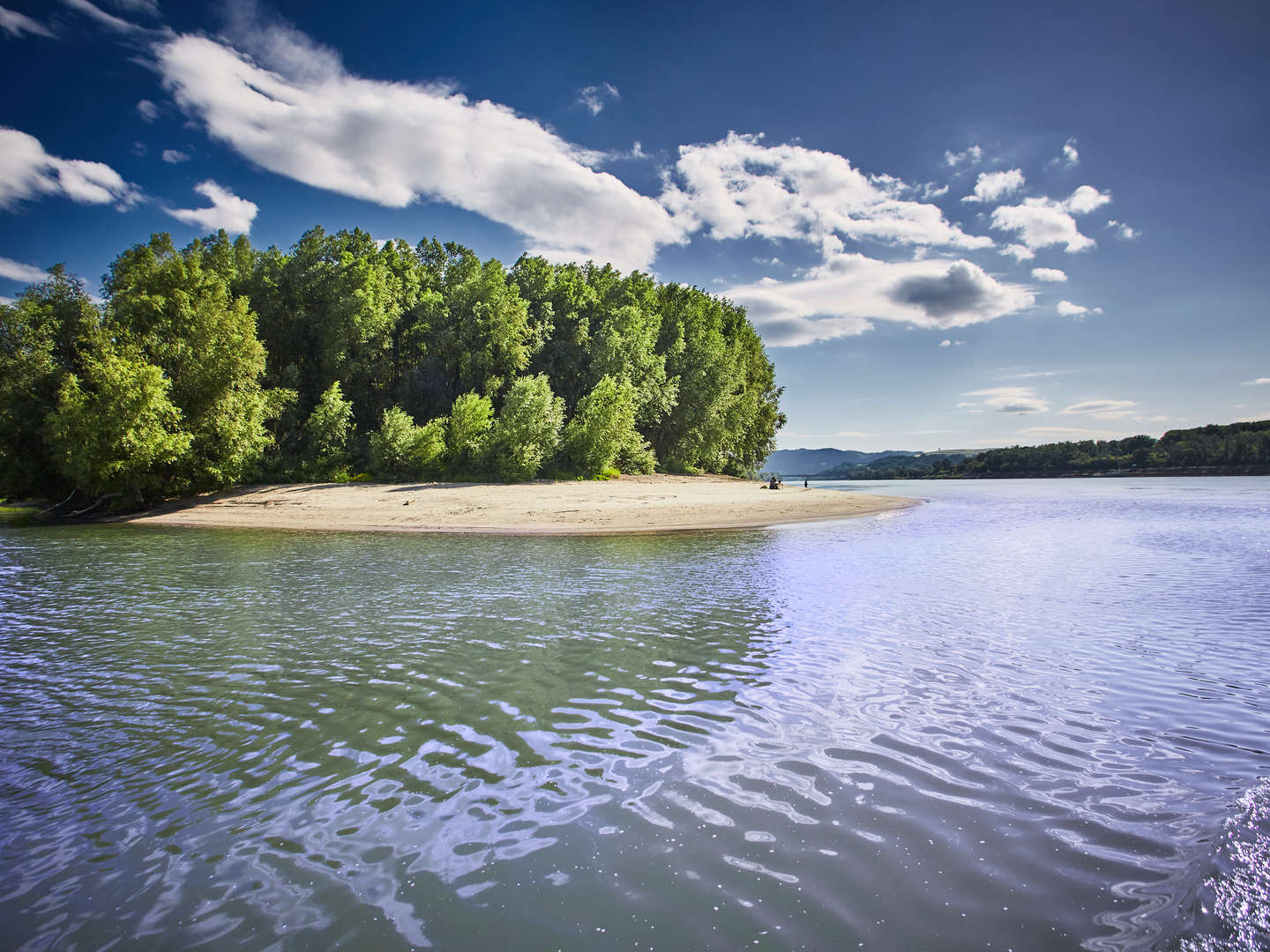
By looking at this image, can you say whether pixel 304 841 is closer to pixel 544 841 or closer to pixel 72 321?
pixel 544 841

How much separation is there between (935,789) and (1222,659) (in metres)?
7.33

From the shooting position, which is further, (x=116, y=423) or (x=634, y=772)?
(x=116, y=423)

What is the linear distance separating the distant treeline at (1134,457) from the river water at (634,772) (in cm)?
16024

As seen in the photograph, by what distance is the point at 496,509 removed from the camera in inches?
1299

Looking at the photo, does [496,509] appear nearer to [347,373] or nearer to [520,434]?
[520,434]

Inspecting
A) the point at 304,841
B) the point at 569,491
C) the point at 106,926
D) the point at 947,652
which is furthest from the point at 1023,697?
the point at 569,491

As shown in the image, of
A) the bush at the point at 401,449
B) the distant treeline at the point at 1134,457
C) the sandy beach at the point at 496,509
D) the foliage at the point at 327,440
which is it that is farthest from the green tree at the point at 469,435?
the distant treeline at the point at 1134,457

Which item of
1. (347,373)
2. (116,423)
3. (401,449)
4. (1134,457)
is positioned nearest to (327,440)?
(401,449)

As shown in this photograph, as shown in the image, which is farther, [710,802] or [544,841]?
[710,802]

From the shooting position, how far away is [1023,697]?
737 centimetres

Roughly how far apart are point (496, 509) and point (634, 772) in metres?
28.6

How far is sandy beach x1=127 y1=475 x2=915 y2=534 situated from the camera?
3022 cm

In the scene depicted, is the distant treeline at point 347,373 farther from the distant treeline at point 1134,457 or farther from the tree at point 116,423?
the distant treeline at point 1134,457

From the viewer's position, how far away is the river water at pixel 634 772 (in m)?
3.57
